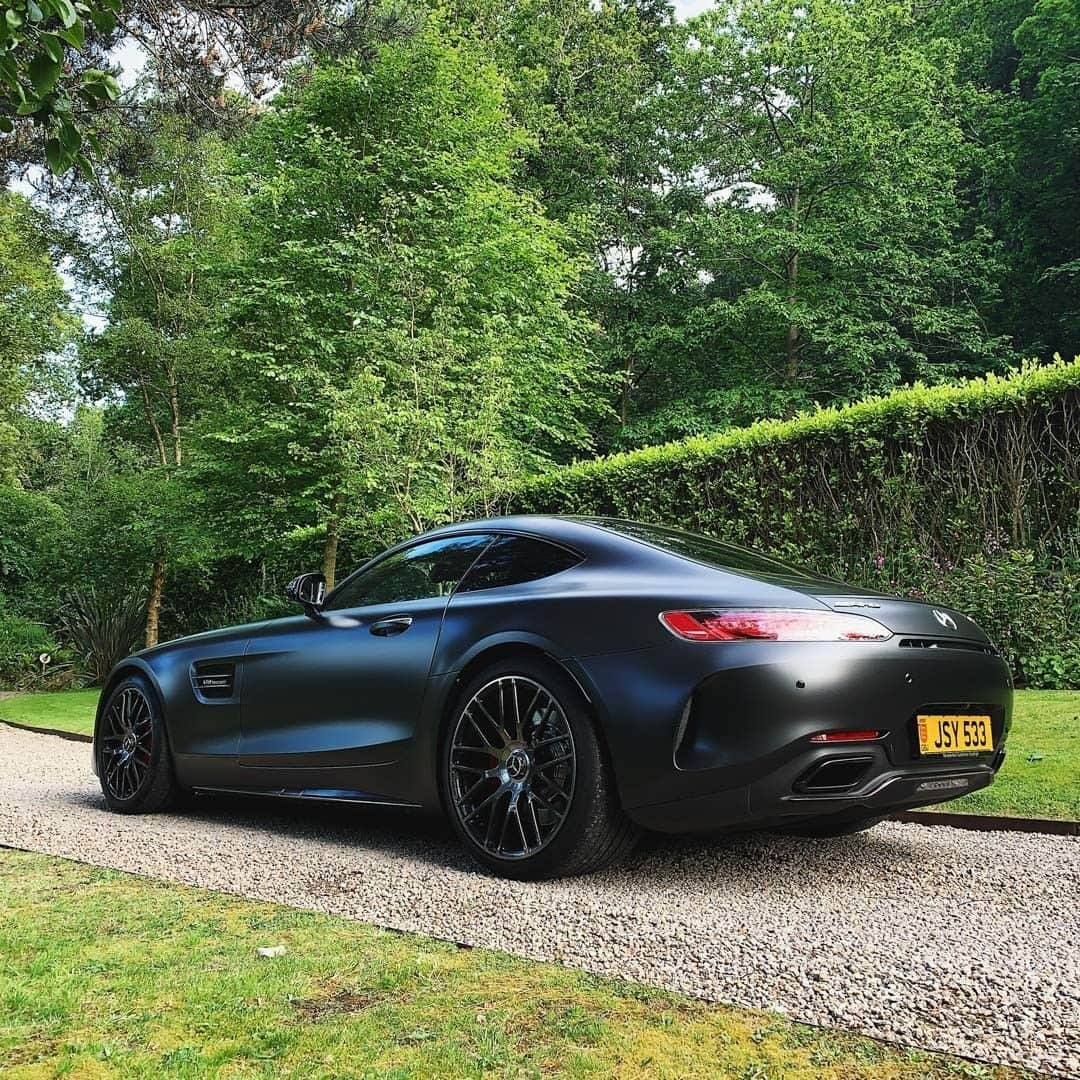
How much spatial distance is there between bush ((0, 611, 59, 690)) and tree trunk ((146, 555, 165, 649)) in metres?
2.09

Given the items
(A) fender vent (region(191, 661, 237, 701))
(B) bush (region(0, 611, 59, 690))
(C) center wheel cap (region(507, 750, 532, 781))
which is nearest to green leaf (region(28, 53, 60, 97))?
(C) center wheel cap (region(507, 750, 532, 781))

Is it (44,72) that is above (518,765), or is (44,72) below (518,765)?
above

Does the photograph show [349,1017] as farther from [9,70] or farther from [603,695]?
[9,70]

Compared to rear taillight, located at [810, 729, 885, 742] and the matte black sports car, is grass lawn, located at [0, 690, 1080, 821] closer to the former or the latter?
the matte black sports car

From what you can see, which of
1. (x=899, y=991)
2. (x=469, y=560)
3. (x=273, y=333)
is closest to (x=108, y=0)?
(x=469, y=560)

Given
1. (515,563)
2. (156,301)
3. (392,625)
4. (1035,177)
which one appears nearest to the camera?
(515,563)

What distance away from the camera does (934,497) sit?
30.9 feet

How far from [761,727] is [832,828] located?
1430 mm

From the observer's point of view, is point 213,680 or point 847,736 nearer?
point 847,736

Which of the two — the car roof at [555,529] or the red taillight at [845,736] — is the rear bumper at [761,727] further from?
the car roof at [555,529]

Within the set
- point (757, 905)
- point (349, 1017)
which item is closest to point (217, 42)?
point (757, 905)

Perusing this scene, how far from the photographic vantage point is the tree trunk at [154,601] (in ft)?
56.2

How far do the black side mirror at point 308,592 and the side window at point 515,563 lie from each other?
86 cm

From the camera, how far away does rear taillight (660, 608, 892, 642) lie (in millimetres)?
3375
